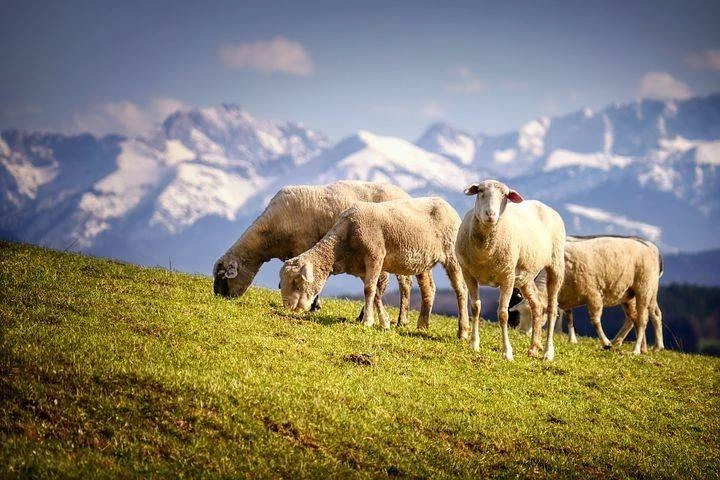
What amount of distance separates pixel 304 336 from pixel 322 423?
5.27m

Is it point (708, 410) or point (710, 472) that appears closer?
point (710, 472)

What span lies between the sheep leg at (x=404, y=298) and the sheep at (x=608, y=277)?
592 centimetres

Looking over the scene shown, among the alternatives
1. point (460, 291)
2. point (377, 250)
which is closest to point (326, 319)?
point (377, 250)

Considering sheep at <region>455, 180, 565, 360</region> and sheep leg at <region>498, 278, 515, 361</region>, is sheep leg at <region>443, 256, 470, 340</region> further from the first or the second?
sheep leg at <region>498, 278, 515, 361</region>

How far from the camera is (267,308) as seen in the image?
22.7 meters

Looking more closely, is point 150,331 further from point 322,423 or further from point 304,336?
A: point 322,423

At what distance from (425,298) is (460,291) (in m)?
1.12

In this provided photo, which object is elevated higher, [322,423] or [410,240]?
[410,240]

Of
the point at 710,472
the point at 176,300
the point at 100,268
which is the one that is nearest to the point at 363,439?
the point at 710,472

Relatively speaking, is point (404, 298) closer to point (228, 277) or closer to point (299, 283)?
point (299, 283)

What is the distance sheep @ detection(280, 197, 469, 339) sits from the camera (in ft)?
72.6

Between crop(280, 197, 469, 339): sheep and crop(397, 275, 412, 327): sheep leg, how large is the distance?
0.97 m

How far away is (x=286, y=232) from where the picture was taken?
25.9 meters

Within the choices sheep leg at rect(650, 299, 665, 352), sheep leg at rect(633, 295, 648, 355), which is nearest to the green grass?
sheep leg at rect(633, 295, 648, 355)
